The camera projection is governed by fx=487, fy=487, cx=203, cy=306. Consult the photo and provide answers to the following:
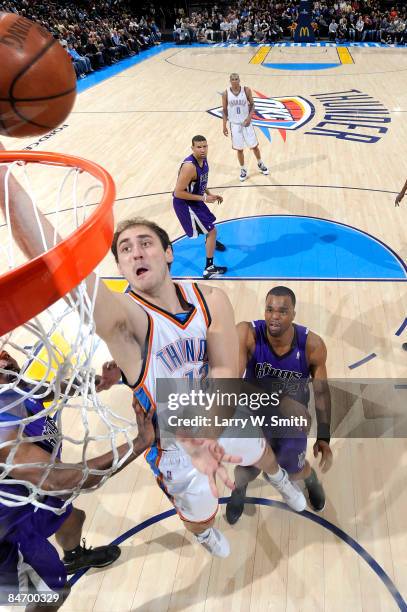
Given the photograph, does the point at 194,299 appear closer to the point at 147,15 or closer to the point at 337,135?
the point at 337,135

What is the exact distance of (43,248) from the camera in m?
1.74

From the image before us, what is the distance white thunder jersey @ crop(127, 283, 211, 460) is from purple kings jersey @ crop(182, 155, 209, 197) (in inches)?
120

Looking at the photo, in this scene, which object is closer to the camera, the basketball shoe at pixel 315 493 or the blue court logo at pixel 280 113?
the basketball shoe at pixel 315 493

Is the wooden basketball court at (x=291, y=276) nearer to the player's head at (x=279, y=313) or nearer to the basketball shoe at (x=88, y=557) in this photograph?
the basketball shoe at (x=88, y=557)

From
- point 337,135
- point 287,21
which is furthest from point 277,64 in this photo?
point 337,135

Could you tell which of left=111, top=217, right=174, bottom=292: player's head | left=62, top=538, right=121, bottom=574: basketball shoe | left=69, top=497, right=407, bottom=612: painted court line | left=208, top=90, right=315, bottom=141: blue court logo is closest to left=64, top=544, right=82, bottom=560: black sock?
left=62, top=538, right=121, bottom=574: basketball shoe

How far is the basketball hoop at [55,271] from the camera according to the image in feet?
3.96

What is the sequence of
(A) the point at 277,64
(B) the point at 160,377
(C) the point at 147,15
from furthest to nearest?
(C) the point at 147,15 < (A) the point at 277,64 < (B) the point at 160,377

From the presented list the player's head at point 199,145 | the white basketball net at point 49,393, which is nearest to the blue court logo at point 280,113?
the player's head at point 199,145

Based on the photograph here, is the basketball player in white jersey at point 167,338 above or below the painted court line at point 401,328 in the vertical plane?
above

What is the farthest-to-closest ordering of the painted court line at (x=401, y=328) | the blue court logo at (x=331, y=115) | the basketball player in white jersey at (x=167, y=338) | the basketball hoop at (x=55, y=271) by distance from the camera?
1. the blue court logo at (x=331, y=115)
2. the painted court line at (x=401, y=328)
3. the basketball player in white jersey at (x=167, y=338)
4. the basketball hoop at (x=55, y=271)

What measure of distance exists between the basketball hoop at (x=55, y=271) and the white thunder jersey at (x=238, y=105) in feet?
21.1

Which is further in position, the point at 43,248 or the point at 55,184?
the point at 55,184

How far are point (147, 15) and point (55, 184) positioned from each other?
69.0 feet
